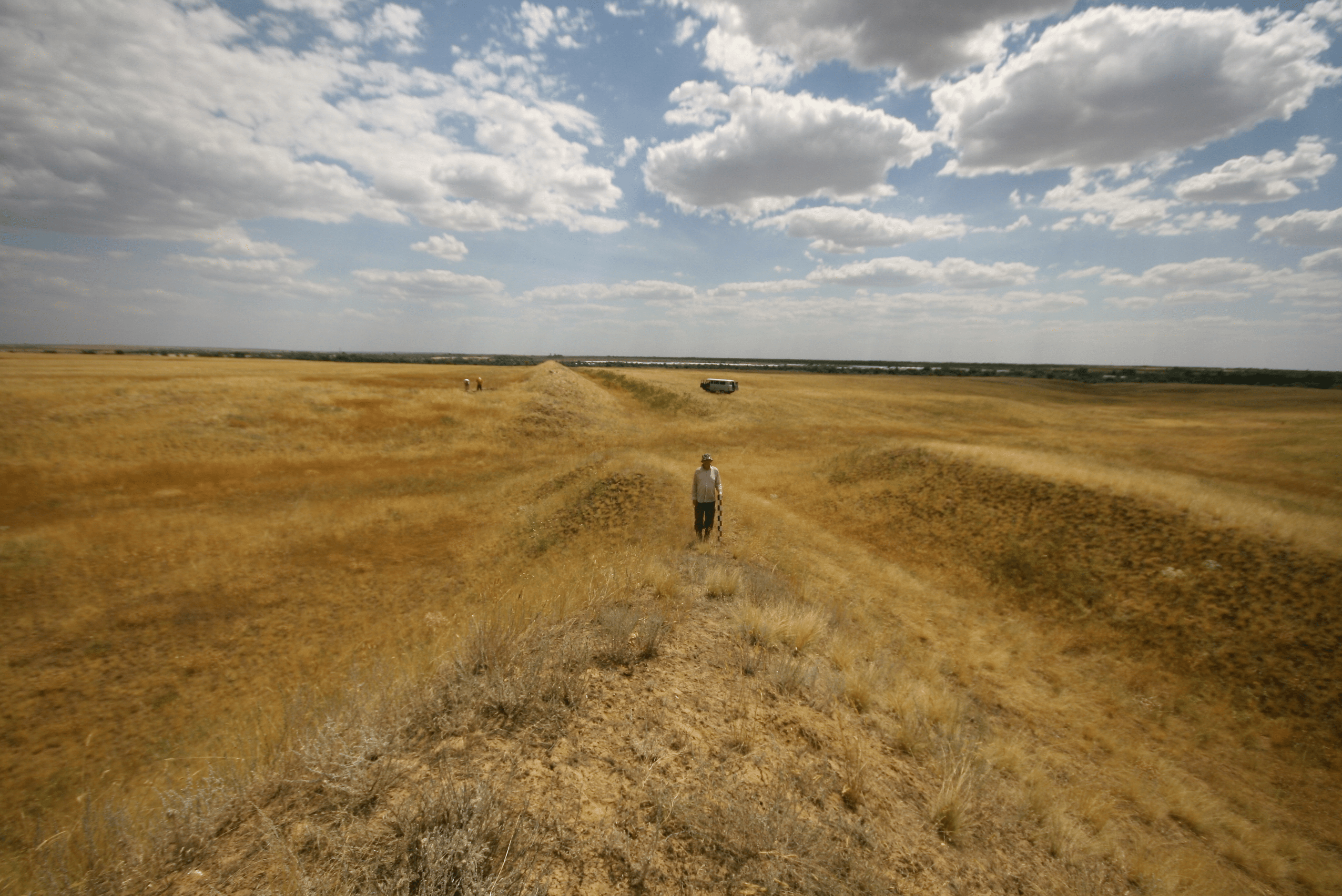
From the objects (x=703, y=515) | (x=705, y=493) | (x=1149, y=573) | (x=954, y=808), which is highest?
(x=705, y=493)

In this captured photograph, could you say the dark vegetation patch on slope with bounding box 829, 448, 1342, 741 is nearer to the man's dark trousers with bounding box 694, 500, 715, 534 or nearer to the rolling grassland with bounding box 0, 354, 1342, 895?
the rolling grassland with bounding box 0, 354, 1342, 895

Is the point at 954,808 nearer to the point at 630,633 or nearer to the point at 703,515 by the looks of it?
the point at 630,633

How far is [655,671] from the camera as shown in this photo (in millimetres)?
5453

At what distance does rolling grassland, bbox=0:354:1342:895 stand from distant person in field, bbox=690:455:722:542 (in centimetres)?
78

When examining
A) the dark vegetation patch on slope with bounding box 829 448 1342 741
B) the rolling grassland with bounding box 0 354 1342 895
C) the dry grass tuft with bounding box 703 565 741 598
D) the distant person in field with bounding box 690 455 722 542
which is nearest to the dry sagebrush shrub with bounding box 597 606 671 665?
the rolling grassland with bounding box 0 354 1342 895

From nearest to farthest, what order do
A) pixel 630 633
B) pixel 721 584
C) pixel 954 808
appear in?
pixel 954 808
pixel 630 633
pixel 721 584

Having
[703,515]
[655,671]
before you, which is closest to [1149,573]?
[703,515]

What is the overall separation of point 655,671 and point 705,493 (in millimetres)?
6183

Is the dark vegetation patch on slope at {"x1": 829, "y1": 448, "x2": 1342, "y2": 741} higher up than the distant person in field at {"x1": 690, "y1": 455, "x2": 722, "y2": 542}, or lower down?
lower down

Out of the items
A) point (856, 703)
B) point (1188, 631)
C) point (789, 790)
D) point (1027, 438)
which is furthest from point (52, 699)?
point (1027, 438)

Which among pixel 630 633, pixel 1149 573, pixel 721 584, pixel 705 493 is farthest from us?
pixel 705 493

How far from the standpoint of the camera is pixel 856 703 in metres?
5.66

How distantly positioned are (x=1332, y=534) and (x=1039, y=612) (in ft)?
21.4

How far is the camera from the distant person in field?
11.3 m
